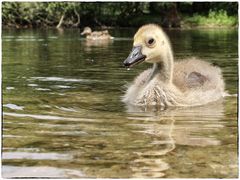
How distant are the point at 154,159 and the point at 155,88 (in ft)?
12.0

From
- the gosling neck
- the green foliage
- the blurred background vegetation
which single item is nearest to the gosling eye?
the gosling neck

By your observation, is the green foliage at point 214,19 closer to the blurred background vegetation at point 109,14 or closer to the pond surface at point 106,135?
the blurred background vegetation at point 109,14

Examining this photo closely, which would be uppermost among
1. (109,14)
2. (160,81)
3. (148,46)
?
(148,46)

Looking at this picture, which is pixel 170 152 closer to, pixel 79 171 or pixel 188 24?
pixel 79 171

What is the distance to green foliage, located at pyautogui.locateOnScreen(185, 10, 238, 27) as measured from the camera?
53406mm

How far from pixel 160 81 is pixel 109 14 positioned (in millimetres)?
51430

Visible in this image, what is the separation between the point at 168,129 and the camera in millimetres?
7867

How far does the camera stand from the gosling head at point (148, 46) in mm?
9336

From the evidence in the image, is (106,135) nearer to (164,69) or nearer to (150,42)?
(150,42)

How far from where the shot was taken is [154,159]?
20.4 feet

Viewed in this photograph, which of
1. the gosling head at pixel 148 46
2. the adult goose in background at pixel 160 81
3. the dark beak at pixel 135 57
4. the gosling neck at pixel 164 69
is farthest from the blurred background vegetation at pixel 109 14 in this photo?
the dark beak at pixel 135 57

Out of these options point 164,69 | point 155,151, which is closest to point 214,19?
point 164,69

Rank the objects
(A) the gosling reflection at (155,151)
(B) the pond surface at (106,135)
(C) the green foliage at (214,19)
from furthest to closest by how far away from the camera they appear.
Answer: (C) the green foliage at (214,19), (B) the pond surface at (106,135), (A) the gosling reflection at (155,151)

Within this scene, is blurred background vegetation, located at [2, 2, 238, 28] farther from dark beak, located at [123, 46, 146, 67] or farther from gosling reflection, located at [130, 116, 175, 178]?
gosling reflection, located at [130, 116, 175, 178]
